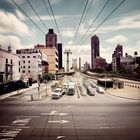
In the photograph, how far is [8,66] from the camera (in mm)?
85438

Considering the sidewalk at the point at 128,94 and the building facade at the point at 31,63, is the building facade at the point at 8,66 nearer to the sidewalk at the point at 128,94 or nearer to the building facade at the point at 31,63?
the building facade at the point at 31,63

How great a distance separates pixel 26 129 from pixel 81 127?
5.07 meters

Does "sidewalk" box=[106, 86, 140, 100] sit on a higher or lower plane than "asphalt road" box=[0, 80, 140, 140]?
lower

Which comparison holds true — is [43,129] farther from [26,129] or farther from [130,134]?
[130,134]

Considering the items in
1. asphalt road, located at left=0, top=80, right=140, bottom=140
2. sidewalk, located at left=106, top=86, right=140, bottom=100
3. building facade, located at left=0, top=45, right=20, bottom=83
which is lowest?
sidewalk, located at left=106, top=86, right=140, bottom=100

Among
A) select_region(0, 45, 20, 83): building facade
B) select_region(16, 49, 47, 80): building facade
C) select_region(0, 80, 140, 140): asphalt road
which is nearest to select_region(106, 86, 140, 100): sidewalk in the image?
select_region(0, 80, 140, 140): asphalt road

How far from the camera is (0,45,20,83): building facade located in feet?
264

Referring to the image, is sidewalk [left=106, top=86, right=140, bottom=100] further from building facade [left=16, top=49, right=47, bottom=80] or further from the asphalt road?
building facade [left=16, top=49, right=47, bottom=80]

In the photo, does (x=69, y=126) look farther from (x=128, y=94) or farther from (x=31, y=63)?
(x=31, y=63)

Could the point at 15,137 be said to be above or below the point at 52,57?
below

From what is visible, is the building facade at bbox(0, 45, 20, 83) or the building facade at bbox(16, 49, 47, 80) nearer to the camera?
the building facade at bbox(0, 45, 20, 83)

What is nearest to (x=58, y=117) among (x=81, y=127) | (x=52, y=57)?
(x=81, y=127)

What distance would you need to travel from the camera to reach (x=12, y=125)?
26.6 meters

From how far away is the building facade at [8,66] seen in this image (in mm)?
80375
